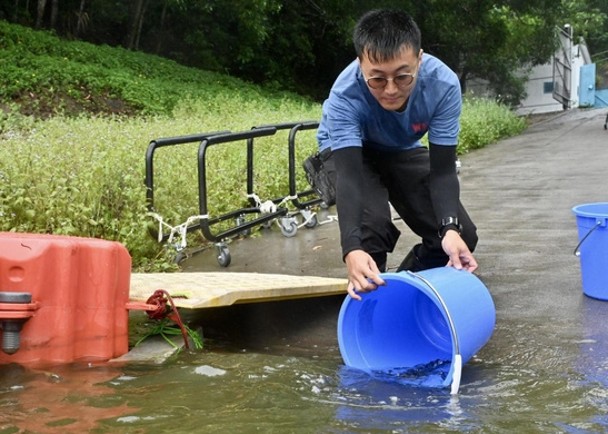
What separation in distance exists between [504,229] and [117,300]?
430 cm

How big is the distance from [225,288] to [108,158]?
2.90m

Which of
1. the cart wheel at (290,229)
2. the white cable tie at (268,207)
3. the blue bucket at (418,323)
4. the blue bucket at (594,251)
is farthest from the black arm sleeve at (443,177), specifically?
the cart wheel at (290,229)

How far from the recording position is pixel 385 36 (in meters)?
3.74

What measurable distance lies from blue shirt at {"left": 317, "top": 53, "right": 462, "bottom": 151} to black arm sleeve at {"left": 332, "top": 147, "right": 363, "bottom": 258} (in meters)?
0.05

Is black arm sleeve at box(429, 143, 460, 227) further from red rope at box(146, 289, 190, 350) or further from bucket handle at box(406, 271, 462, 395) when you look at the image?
red rope at box(146, 289, 190, 350)

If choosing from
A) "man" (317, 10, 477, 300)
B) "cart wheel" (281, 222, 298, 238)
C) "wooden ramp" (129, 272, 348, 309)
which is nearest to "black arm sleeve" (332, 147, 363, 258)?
"man" (317, 10, 477, 300)

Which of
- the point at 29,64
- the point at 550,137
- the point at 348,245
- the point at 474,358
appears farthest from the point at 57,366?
the point at 550,137

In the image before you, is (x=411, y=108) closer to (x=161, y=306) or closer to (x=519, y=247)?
(x=161, y=306)

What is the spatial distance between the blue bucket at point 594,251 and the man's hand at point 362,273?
1773 mm

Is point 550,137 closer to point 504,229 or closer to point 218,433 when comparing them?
point 504,229

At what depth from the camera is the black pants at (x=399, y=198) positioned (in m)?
4.70

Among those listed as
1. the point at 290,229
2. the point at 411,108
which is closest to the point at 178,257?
the point at 290,229

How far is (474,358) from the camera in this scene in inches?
170

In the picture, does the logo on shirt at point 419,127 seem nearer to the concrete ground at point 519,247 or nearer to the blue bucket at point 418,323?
the blue bucket at point 418,323
